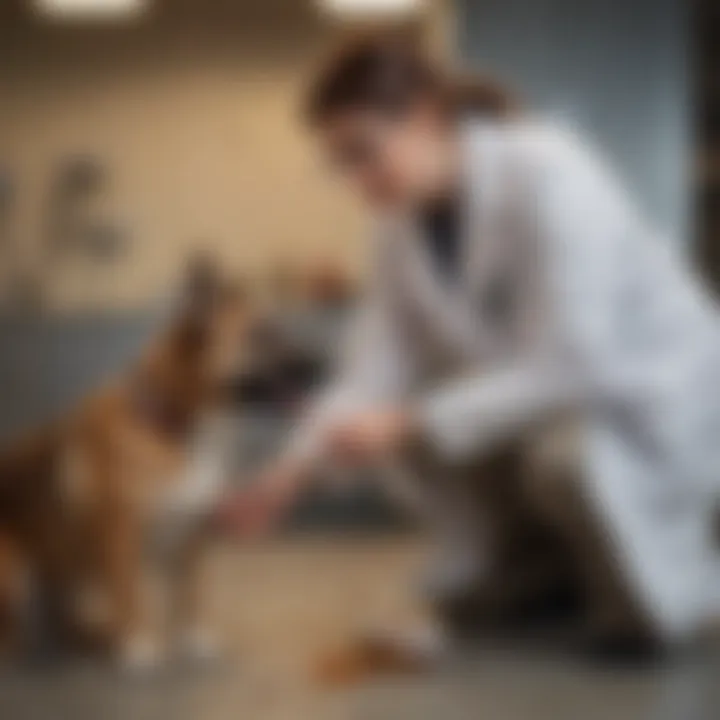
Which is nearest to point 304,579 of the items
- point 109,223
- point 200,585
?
point 200,585

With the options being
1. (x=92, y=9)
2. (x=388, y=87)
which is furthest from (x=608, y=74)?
(x=92, y=9)

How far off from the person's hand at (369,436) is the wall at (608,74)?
9.8 inches

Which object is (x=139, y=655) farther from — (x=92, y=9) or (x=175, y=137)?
(x=92, y=9)

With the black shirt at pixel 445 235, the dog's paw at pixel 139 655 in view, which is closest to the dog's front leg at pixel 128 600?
the dog's paw at pixel 139 655

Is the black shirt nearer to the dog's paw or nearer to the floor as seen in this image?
the floor

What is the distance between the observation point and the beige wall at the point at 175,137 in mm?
1058

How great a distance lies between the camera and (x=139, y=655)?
3.52 feet

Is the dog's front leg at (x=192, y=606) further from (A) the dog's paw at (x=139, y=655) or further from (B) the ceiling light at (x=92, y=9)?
(B) the ceiling light at (x=92, y=9)

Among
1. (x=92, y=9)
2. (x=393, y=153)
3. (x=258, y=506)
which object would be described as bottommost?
(x=258, y=506)

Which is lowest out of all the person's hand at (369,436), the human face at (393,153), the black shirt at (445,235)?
the person's hand at (369,436)

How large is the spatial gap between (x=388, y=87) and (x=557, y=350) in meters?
0.23

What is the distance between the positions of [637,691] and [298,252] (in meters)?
0.41

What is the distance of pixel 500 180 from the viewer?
107 centimetres

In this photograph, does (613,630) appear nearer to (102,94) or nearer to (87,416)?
(87,416)
